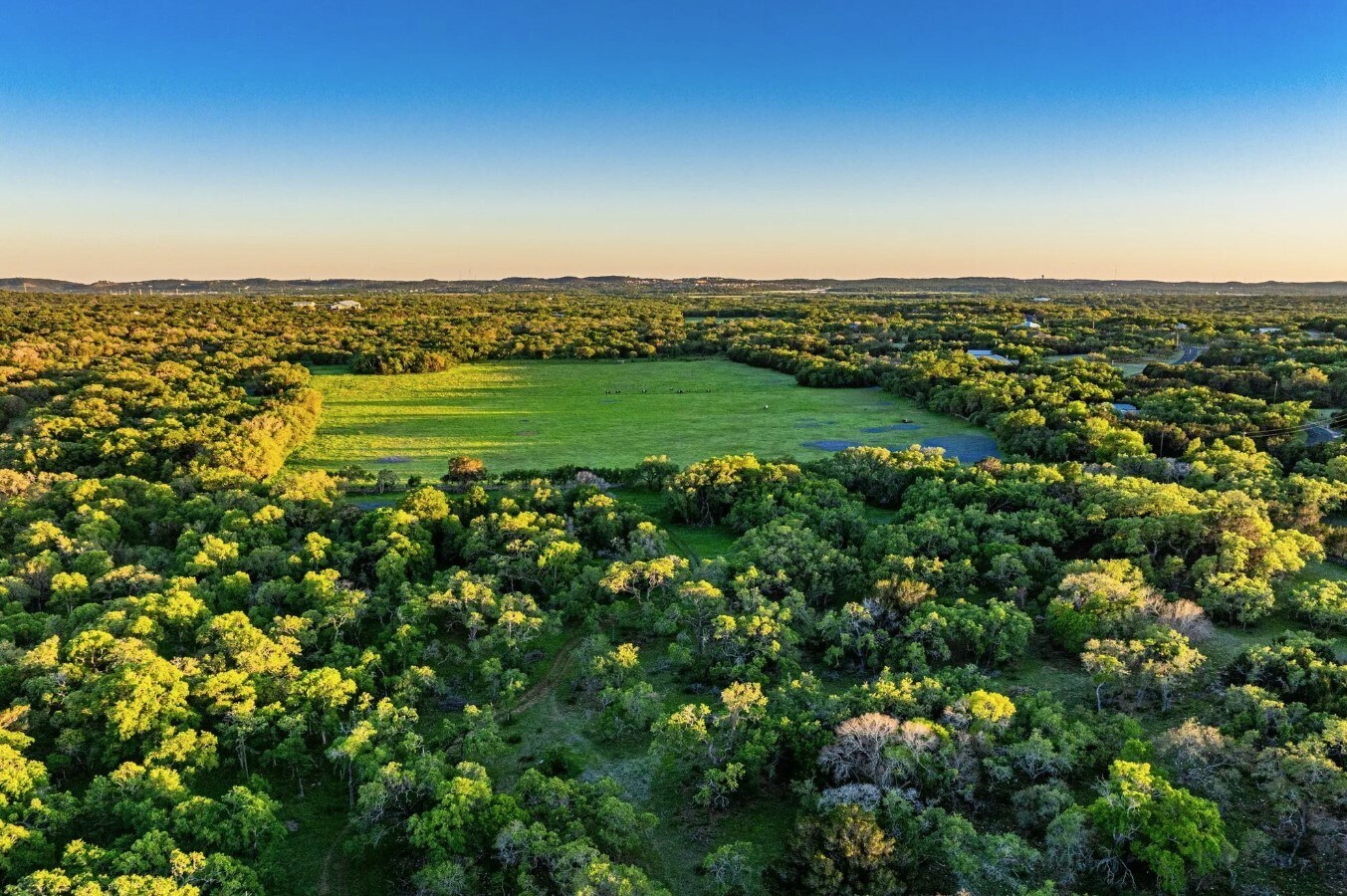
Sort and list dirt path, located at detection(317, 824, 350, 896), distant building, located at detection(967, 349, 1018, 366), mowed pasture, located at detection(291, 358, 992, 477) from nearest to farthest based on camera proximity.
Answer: dirt path, located at detection(317, 824, 350, 896) < mowed pasture, located at detection(291, 358, 992, 477) < distant building, located at detection(967, 349, 1018, 366)

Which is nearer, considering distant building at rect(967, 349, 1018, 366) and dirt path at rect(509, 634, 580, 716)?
dirt path at rect(509, 634, 580, 716)

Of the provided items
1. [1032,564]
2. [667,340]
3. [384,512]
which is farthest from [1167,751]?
[667,340]

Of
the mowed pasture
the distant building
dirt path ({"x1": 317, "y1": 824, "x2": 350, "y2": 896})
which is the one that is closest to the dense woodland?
dirt path ({"x1": 317, "y1": 824, "x2": 350, "y2": 896})

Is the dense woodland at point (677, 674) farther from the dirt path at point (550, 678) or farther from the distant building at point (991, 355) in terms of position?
the distant building at point (991, 355)

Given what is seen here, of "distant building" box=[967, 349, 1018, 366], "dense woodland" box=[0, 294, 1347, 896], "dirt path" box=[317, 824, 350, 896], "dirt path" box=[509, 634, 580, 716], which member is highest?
"distant building" box=[967, 349, 1018, 366]

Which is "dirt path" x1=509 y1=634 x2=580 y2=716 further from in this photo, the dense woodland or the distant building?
the distant building

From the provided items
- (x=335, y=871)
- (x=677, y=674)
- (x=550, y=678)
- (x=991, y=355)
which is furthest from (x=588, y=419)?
(x=991, y=355)

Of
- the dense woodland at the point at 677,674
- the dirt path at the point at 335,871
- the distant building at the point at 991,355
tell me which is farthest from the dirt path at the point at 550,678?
the distant building at the point at 991,355
